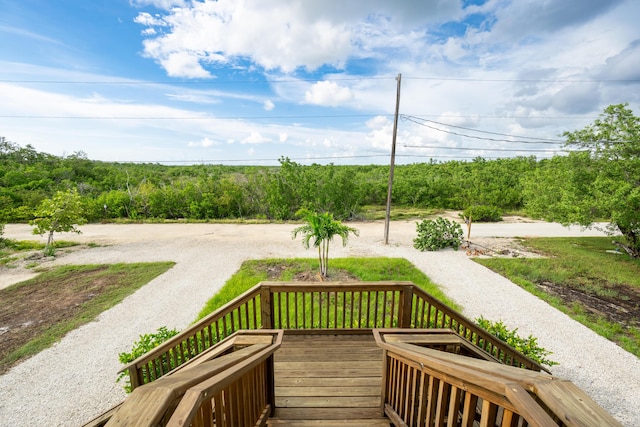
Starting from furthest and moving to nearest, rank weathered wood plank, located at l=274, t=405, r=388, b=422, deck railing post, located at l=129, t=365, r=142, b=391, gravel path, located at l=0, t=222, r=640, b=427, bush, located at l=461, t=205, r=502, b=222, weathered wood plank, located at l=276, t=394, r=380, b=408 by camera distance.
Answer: bush, located at l=461, t=205, r=502, b=222 < gravel path, located at l=0, t=222, r=640, b=427 < deck railing post, located at l=129, t=365, r=142, b=391 < weathered wood plank, located at l=276, t=394, r=380, b=408 < weathered wood plank, located at l=274, t=405, r=388, b=422

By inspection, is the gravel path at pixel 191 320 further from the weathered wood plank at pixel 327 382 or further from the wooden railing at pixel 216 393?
the wooden railing at pixel 216 393

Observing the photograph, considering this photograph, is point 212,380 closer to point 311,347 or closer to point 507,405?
point 507,405

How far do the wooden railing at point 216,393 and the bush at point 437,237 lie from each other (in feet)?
35.5

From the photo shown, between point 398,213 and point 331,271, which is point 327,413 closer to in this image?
point 331,271

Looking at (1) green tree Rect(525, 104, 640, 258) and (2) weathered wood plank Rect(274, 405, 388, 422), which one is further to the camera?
(1) green tree Rect(525, 104, 640, 258)

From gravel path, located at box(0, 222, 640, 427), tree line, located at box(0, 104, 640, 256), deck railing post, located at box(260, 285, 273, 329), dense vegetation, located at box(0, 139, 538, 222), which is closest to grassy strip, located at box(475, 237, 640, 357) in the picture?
gravel path, located at box(0, 222, 640, 427)

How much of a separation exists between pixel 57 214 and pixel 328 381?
45.1 feet

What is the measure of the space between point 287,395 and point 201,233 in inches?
567

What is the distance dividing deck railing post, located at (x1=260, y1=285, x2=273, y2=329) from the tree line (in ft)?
36.8

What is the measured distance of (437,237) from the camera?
1222cm

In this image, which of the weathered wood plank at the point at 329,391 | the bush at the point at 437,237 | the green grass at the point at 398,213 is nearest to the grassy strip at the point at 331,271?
the bush at the point at 437,237

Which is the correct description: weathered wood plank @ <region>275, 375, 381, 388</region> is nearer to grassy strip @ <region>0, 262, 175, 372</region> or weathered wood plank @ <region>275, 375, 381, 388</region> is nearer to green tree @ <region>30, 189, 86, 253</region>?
grassy strip @ <region>0, 262, 175, 372</region>

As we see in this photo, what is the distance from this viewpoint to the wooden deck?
8.63 ft

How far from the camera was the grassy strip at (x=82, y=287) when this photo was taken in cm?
559
